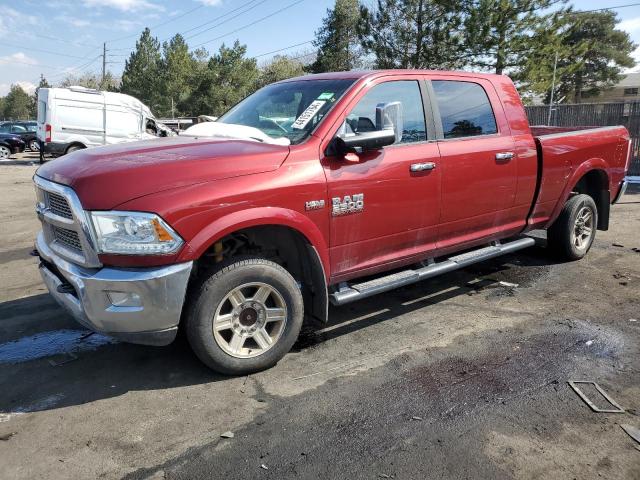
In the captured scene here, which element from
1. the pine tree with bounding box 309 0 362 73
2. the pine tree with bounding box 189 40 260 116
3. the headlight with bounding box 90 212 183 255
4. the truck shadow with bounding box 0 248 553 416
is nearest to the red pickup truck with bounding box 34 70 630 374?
the headlight with bounding box 90 212 183 255

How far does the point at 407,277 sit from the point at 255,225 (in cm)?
145

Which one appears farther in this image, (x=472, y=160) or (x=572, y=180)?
(x=572, y=180)

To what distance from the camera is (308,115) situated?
3869 mm

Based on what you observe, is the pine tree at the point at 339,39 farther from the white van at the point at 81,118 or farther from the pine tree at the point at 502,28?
the white van at the point at 81,118

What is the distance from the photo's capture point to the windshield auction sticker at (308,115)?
151 inches

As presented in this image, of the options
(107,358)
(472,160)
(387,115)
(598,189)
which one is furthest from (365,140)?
(598,189)

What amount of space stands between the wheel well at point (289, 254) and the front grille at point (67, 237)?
2.49 feet

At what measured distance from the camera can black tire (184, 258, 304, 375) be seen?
10.6 feet

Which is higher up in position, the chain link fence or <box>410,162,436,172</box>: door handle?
the chain link fence

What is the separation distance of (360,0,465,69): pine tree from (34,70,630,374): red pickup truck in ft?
71.9

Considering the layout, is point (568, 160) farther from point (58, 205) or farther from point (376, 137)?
point (58, 205)

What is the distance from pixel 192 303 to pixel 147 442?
814 millimetres

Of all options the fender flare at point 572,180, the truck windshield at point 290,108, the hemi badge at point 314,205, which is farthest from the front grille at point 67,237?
the fender flare at point 572,180

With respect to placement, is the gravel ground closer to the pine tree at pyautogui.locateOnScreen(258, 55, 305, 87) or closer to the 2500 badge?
the 2500 badge
